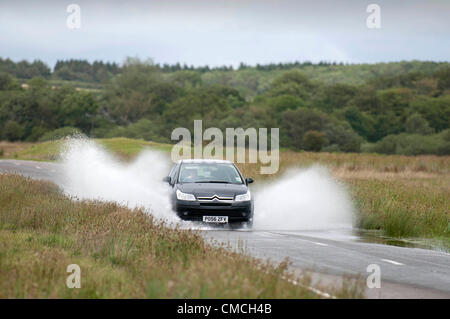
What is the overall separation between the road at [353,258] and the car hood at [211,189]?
1.00 meters

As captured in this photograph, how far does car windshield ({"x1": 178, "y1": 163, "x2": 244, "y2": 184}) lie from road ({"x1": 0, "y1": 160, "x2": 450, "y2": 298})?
2.04 m

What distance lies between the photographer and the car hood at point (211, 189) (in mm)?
18000

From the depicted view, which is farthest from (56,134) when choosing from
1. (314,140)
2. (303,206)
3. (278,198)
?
(303,206)

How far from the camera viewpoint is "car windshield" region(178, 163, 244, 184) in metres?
19.3

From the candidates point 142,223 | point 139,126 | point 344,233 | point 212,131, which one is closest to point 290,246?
point 142,223

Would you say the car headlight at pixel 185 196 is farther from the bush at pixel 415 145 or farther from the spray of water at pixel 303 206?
the bush at pixel 415 145

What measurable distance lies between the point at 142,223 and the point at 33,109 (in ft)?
413

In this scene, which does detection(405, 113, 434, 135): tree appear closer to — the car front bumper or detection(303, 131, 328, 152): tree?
detection(303, 131, 328, 152): tree

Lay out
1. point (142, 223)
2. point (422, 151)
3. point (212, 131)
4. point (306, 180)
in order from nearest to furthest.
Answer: point (142, 223) → point (306, 180) → point (422, 151) → point (212, 131)

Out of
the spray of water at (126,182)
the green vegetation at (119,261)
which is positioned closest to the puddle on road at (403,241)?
the spray of water at (126,182)

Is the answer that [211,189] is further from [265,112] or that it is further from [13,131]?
[265,112]

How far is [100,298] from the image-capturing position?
794cm

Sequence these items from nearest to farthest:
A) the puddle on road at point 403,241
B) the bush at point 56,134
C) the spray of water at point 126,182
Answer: the puddle on road at point 403,241
the spray of water at point 126,182
the bush at point 56,134
